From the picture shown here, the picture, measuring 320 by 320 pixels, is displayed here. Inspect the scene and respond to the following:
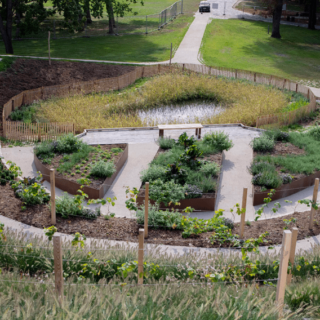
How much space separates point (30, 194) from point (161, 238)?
3549 mm

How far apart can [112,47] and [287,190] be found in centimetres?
2766

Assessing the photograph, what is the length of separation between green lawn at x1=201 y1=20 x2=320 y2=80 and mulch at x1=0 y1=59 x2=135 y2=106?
29.5 ft

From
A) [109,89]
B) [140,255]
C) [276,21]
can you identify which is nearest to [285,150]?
[140,255]

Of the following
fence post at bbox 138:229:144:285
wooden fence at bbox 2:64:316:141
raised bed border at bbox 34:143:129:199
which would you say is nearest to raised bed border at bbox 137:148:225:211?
raised bed border at bbox 34:143:129:199

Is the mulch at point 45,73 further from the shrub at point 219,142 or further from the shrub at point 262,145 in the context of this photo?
the shrub at point 262,145

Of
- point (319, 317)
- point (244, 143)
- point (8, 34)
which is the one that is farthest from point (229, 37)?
point (319, 317)

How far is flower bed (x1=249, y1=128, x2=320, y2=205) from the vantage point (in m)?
12.3

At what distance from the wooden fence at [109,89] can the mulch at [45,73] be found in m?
1.48

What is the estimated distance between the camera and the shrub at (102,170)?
1251cm

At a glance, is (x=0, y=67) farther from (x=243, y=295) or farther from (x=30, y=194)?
(x=243, y=295)

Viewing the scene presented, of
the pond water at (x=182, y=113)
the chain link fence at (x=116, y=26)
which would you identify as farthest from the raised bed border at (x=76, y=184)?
the chain link fence at (x=116, y=26)

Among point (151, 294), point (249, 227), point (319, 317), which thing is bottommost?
point (249, 227)

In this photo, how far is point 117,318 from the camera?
16.4 ft

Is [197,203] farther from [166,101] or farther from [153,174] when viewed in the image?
[166,101]
